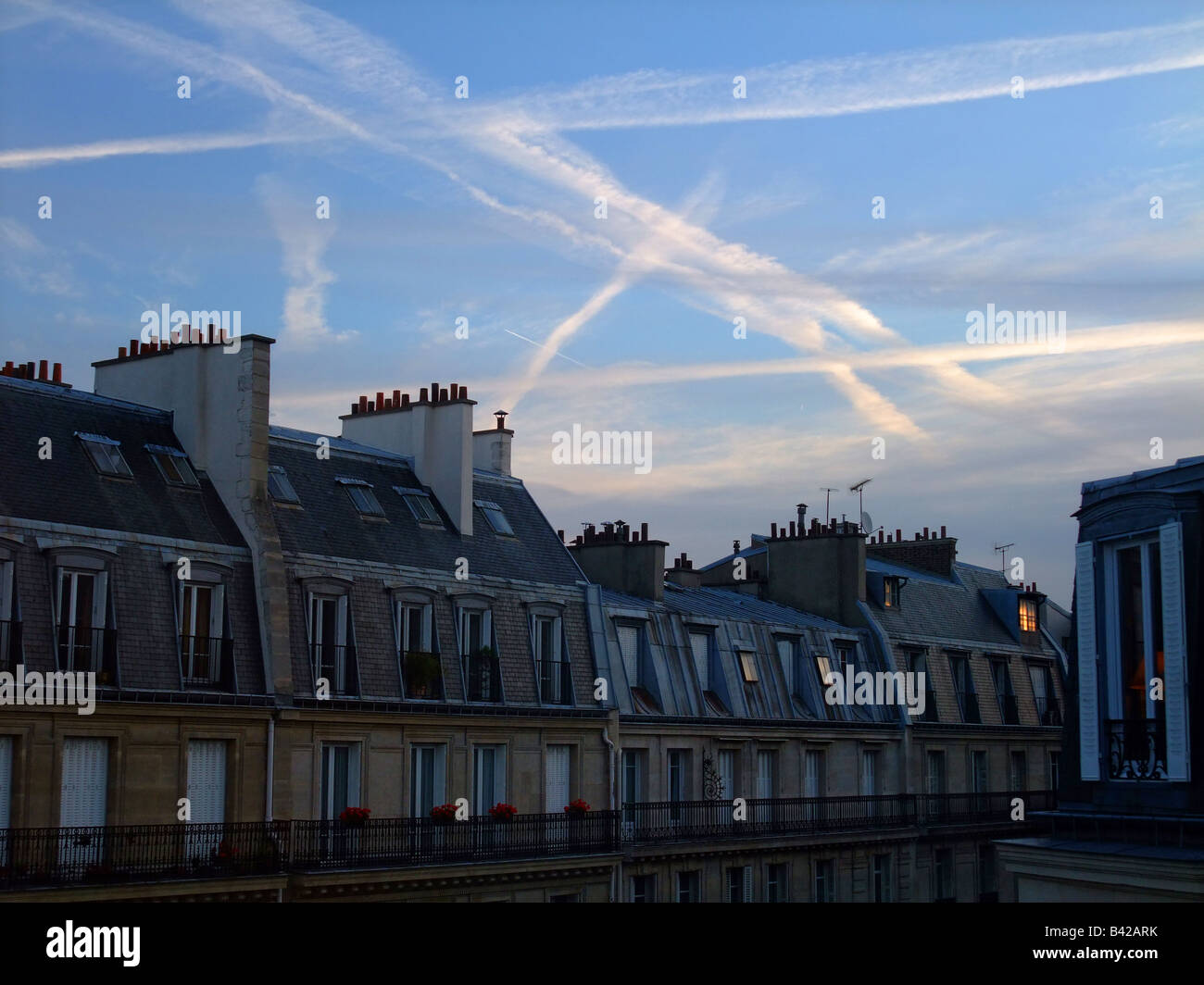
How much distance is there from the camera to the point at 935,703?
46469 mm

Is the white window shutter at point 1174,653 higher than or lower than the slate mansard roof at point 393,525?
lower

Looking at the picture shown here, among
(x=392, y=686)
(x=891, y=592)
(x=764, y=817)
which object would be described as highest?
(x=891, y=592)

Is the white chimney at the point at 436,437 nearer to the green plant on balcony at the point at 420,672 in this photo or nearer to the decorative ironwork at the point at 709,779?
the green plant on balcony at the point at 420,672

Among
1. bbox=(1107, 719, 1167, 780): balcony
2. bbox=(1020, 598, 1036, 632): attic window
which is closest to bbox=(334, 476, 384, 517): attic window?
bbox=(1107, 719, 1167, 780): balcony

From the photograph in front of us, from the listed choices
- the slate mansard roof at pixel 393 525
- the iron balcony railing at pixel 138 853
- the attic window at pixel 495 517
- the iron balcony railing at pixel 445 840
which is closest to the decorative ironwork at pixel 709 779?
the iron balcony railing at pixel 445 840

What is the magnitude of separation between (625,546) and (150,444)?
45.9 feet

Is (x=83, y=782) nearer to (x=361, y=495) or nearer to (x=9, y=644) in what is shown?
(x=9, y=644)

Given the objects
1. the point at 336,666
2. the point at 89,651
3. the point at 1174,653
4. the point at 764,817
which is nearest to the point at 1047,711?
the point at 764,817

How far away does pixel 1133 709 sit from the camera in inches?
712

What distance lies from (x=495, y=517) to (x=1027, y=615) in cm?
2364

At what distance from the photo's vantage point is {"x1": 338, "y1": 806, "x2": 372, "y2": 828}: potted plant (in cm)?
2866

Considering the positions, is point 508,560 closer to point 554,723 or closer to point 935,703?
point 554,723

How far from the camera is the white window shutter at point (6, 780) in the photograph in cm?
2406

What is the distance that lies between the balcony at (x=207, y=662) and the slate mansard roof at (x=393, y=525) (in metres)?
2.82
